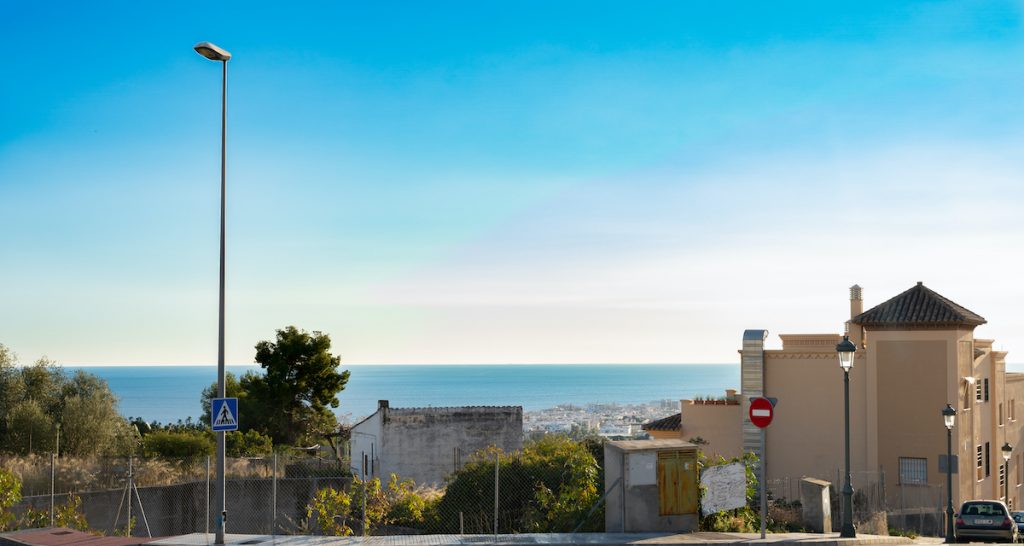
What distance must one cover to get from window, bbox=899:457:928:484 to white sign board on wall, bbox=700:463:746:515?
80.4 ft

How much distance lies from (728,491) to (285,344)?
34.8m

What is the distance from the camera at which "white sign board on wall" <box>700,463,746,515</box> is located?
16.6 metres

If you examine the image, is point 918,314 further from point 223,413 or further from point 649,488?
point 223,413

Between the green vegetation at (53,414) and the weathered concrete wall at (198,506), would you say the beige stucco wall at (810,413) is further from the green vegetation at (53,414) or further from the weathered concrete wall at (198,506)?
the green vegetation at (53,414)

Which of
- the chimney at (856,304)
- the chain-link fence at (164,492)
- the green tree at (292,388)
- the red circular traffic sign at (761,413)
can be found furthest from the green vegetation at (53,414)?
the chimney at (856,304)

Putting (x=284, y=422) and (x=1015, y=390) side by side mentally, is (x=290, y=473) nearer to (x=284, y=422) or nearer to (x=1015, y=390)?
(x=284, y=422)

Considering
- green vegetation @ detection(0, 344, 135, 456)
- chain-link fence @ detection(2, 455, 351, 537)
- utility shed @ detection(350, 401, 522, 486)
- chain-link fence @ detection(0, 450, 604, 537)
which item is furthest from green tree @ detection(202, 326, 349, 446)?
chain-link fence @ detection(2, 455, 351, 537)

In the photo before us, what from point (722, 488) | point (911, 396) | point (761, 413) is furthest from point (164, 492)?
point (911, 396)

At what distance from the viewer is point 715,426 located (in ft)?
135

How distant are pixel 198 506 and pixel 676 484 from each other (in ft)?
56.2

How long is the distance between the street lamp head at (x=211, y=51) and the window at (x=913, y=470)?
32.8 metres

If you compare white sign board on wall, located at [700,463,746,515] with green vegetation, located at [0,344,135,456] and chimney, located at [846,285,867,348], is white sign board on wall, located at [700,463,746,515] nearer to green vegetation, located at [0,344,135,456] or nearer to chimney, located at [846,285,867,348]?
chimney, located at [846,285,867,348]

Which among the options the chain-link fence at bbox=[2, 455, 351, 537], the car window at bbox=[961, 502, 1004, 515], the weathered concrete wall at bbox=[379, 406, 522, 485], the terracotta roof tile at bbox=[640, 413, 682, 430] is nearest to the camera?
the chain-link fence at bbox=[2, 455, 351, 537]

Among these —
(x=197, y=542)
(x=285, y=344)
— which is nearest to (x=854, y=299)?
(x=285, y=344)
